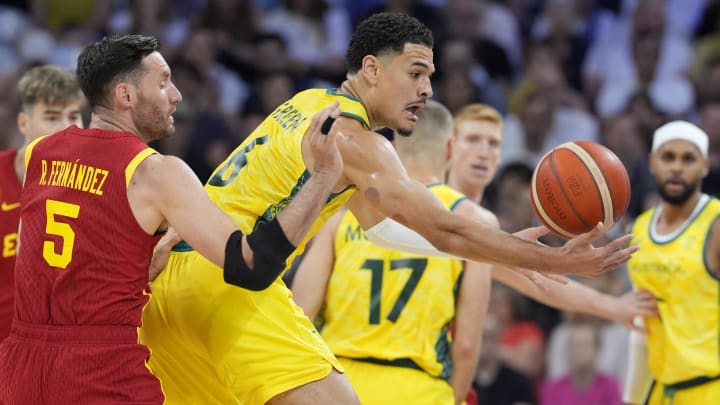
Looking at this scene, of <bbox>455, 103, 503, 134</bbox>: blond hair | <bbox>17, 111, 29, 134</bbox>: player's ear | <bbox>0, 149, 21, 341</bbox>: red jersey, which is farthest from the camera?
<bbox>455, 103, 503, 134</bbox>: blond hair

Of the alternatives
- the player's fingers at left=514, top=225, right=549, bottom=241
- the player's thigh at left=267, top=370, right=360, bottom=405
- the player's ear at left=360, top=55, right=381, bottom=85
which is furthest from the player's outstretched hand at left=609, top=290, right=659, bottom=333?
the player's thigh at left=267, top=370, right=360, bottom=405

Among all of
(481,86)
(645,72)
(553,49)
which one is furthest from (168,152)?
(645,72)

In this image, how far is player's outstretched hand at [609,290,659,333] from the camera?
6.53 meters

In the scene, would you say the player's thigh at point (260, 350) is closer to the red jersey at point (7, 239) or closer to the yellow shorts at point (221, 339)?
the yellow shorts at point (221, 339)

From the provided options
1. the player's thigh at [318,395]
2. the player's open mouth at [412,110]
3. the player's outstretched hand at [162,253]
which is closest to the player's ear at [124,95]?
the player's outstretched hand at [162,253]

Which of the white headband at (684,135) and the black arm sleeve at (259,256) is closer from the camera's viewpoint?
the black arm sleeve at (259,256)

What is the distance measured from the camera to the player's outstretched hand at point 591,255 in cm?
411

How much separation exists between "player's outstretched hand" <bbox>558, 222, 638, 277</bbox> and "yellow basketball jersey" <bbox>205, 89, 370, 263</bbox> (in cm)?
96

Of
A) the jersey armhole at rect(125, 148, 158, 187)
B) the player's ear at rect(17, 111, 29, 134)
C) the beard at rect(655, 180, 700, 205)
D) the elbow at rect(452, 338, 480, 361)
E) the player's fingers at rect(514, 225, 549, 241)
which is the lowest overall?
the elbow at rect(452, 338, 480, 361)

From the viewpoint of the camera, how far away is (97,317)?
3.96 metres

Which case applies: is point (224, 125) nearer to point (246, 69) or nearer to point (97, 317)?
point (246, 69)

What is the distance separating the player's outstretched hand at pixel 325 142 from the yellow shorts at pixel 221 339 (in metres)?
0.68

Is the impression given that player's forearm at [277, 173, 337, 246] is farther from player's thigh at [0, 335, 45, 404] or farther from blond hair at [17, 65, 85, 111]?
blond hair at [17, 65, 85, 111]

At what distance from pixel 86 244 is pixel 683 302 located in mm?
3962
